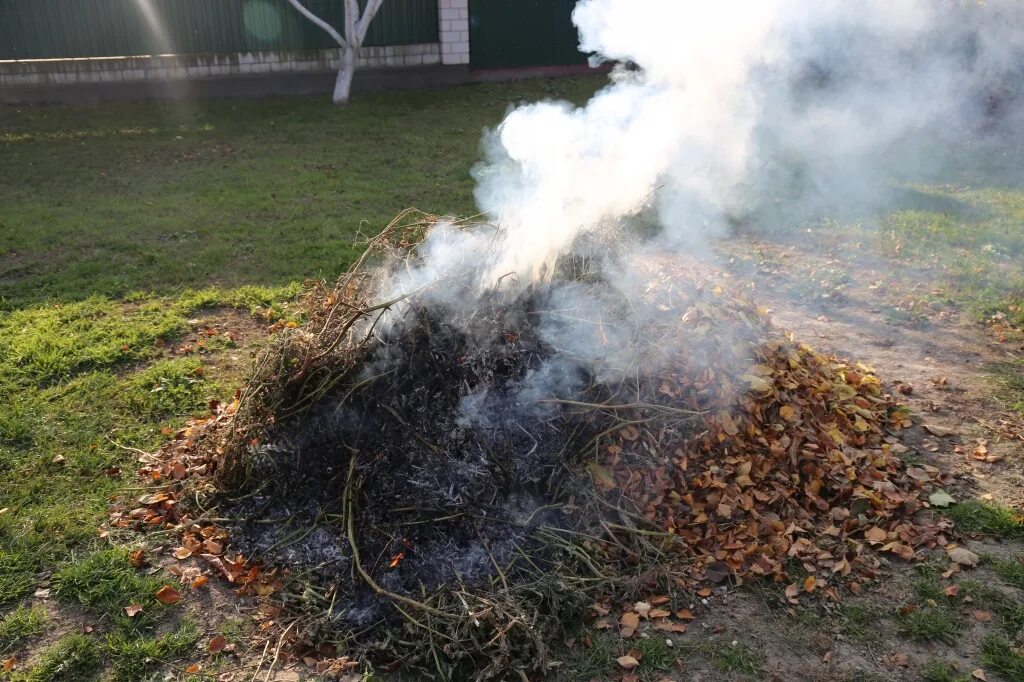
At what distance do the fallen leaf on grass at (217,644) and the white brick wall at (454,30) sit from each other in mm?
12672

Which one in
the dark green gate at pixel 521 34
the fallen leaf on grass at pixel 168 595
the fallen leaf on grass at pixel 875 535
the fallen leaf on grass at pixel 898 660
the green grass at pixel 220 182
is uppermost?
the dark green gate at pixel 521 34

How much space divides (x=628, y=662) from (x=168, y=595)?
7.27ft

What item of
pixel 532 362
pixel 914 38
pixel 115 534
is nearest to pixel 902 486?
pixel 532 362

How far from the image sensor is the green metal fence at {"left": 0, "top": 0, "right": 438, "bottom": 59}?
11883 mm

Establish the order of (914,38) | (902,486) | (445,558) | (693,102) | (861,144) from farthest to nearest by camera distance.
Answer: (861,144)
(914,38)
(693,102)
(902,486)
(445,558)

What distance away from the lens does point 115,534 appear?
157 inches

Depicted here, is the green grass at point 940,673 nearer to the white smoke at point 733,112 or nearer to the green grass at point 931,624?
the green grass at point 931,624

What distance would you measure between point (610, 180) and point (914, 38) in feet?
17.0

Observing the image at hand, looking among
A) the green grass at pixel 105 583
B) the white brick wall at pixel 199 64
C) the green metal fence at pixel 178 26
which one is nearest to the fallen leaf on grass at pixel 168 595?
the green grass at pixel 105 583

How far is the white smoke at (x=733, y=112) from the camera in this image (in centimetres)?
519

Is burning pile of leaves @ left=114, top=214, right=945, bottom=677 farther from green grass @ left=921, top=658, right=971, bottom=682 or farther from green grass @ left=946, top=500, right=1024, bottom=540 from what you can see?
green grass @ left=921, top=658, right=971, bottom=682

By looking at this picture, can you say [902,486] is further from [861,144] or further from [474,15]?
[474,15]

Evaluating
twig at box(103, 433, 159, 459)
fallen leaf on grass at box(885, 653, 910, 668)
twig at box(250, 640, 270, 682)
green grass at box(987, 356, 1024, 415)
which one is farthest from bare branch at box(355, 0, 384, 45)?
fallen leaf on grass at box(885, 653, 910, 668)

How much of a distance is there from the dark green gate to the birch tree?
2.19 metres
